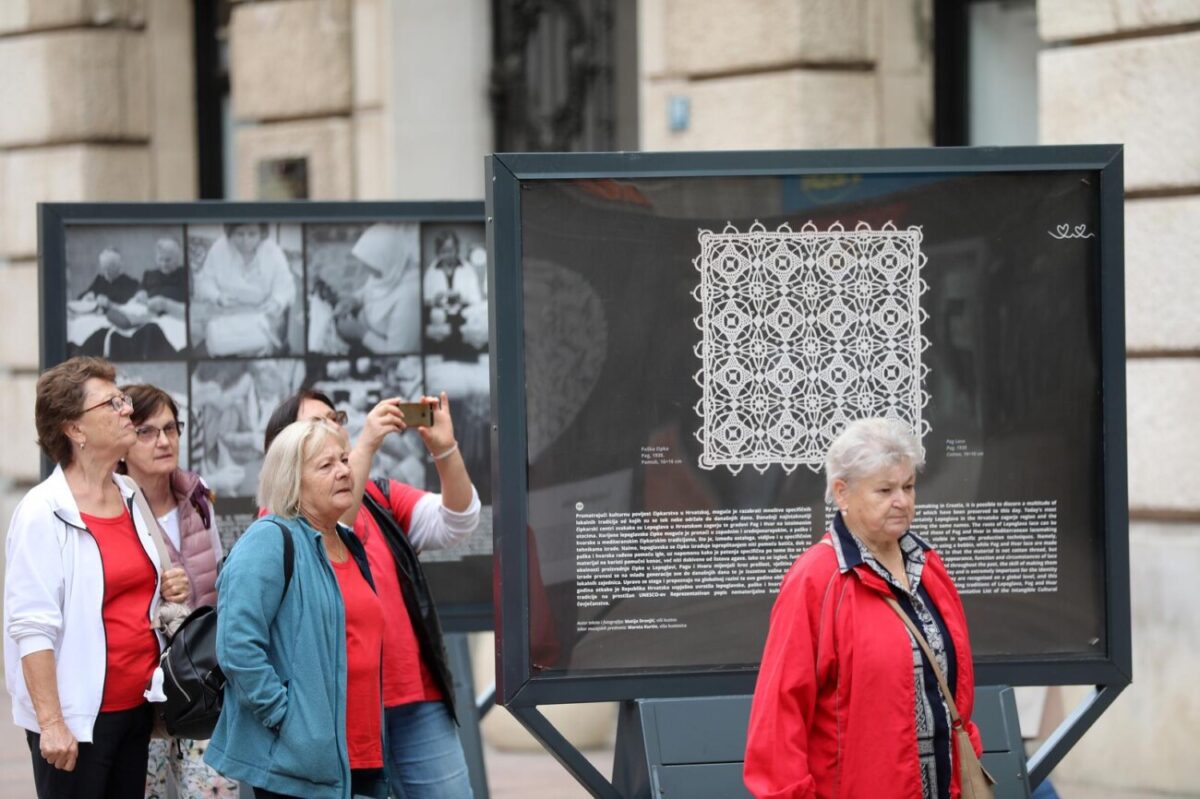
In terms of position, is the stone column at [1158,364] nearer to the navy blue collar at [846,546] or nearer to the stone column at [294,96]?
the navy blue collar at [846,546]

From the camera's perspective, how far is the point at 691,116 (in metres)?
9.11

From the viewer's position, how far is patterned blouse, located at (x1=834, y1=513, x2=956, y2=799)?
428 centimetres

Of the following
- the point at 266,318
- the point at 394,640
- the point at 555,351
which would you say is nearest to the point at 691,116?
the point at 266,318

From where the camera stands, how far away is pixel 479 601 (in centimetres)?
647

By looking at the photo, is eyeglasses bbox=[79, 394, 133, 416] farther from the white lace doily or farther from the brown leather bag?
the brown leather bag

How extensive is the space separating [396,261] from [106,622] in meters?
1.73

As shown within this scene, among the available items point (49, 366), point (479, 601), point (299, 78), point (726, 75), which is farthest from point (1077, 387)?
point (299, 78)

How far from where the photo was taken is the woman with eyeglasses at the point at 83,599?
5125 mm

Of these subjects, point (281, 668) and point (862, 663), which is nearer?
point (862, 663)

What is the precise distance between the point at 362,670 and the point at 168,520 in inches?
41.5

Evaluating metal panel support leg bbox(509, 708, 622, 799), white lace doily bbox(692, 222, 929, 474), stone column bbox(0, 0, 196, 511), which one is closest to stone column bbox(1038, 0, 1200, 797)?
white lace doily bbox(692, 222, 929, 474)

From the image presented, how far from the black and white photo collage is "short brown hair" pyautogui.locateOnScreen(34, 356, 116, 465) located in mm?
1034

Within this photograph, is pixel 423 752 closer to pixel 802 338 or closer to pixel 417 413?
pixel 417 413

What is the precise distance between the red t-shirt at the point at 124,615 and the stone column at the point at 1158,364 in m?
4.02
